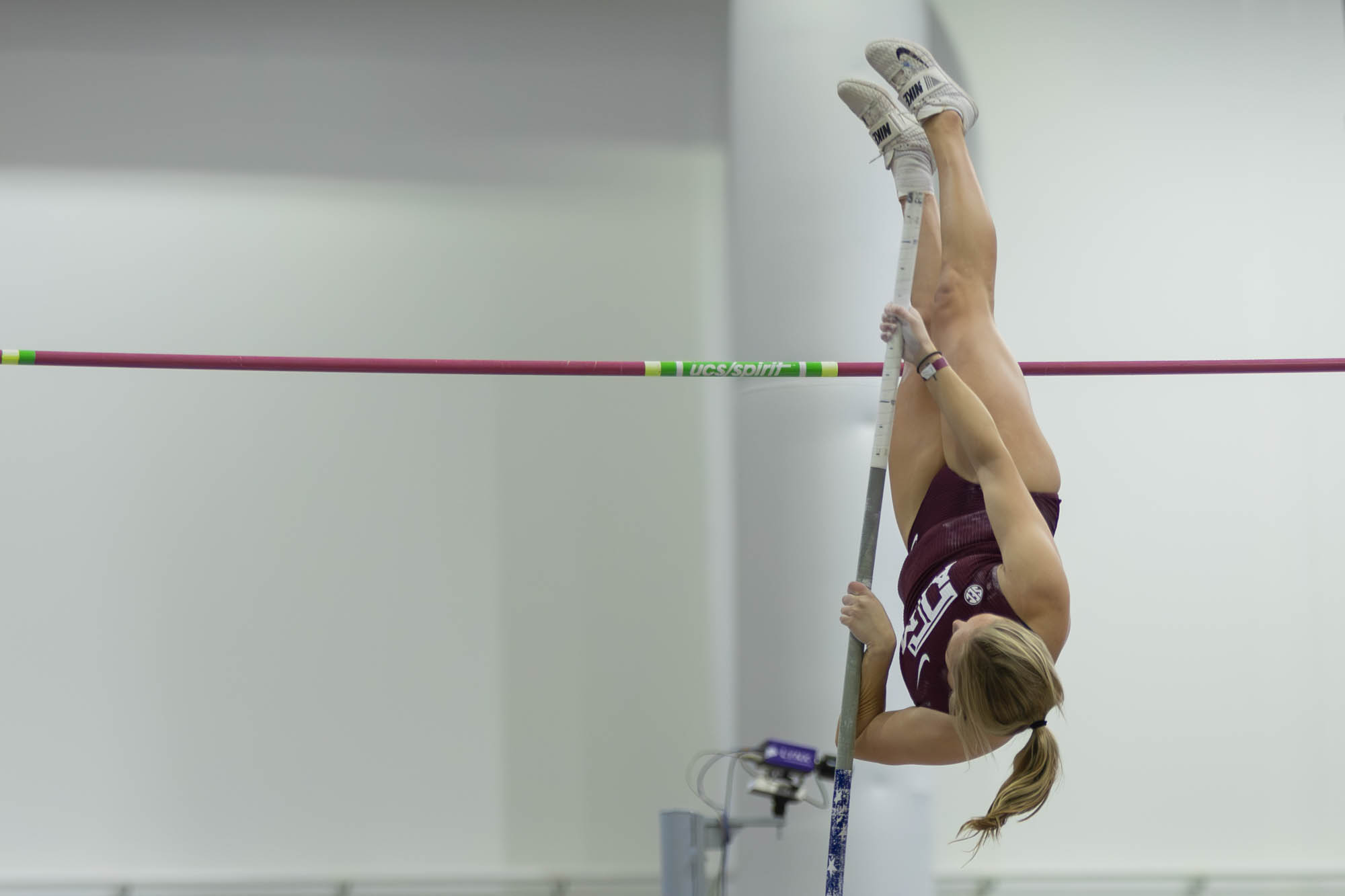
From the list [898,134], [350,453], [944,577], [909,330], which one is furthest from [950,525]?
[350,453]

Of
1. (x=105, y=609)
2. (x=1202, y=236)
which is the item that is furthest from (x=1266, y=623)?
(x=105, y=609)

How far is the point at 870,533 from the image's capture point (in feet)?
6.31

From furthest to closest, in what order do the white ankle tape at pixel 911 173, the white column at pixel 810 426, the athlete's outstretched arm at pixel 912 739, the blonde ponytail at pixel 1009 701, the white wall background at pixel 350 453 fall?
1. the white wall background at pixel 350 453
2. the white column at pixel 810 426
3. the white ankle tape at pixel 911 173
4. the athlete's outstretched arm at pixel 912 739
5. the blonde ponytail at pixel 1009 701

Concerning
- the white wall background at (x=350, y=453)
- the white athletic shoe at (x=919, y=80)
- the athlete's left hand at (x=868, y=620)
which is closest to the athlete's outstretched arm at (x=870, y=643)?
the athlete's left hand at (x=868, y=620)

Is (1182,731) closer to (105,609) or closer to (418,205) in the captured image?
(418,205)

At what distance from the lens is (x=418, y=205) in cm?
358

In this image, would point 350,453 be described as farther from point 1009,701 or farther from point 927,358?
point 1009,701

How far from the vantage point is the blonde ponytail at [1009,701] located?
5.30ft

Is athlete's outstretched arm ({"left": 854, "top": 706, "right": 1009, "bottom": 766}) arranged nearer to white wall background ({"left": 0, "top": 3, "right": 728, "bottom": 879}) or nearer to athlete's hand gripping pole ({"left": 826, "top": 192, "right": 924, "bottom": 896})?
athlete's hand gripping pole ({"left": 826, "top": 192, "right": 924, "bottom": 896})

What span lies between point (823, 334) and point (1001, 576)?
1306 mm

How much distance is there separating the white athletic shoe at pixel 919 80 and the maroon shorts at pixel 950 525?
640 millimetres

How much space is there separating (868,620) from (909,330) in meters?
0.48

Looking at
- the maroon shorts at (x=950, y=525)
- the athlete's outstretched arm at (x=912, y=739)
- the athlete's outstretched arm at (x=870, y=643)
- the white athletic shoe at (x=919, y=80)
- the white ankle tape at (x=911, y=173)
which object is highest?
the white athletic shoe at (x=919, y=80)

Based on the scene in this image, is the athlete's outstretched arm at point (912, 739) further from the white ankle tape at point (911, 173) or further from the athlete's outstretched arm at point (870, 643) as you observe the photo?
the white ankle tape at point (911, 173)
